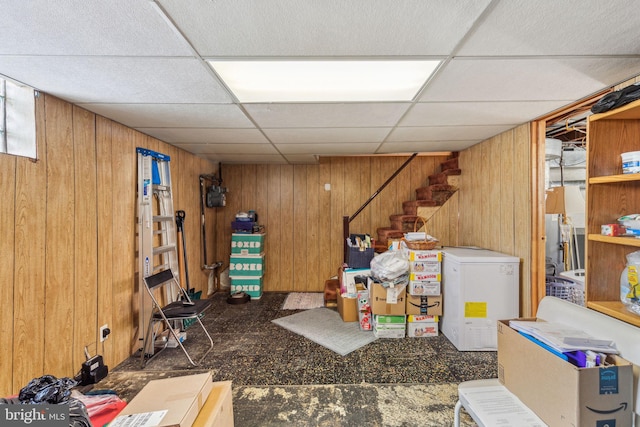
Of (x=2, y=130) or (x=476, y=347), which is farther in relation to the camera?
(x=476, y=347)

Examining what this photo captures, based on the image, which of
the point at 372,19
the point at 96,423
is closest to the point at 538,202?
Answer: the point at 372,19

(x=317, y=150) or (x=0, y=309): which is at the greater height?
(x=317, y=150)

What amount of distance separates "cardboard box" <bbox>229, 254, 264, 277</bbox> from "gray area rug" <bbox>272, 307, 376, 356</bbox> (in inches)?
42.8

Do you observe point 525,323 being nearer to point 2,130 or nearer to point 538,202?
point 538,202

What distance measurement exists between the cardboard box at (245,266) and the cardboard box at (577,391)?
376 centimetres

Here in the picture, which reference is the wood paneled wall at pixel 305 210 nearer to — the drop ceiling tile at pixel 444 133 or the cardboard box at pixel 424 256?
the drop ceiling tile at pixel 444 133


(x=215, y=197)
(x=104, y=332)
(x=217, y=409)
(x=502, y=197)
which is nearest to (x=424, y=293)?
(x=502, y=197)

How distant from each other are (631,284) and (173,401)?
2227 mm

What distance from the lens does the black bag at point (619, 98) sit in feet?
4.37

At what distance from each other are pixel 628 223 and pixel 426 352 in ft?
6.31

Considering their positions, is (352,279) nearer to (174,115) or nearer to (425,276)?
(425,276)

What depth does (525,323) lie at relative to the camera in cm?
143

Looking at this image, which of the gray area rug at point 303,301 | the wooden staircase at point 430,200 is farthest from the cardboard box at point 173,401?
the wooden staircase at point 430,200

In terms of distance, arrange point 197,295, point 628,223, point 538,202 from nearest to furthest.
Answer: point 628,223 → point 538,202 → point 197,295
